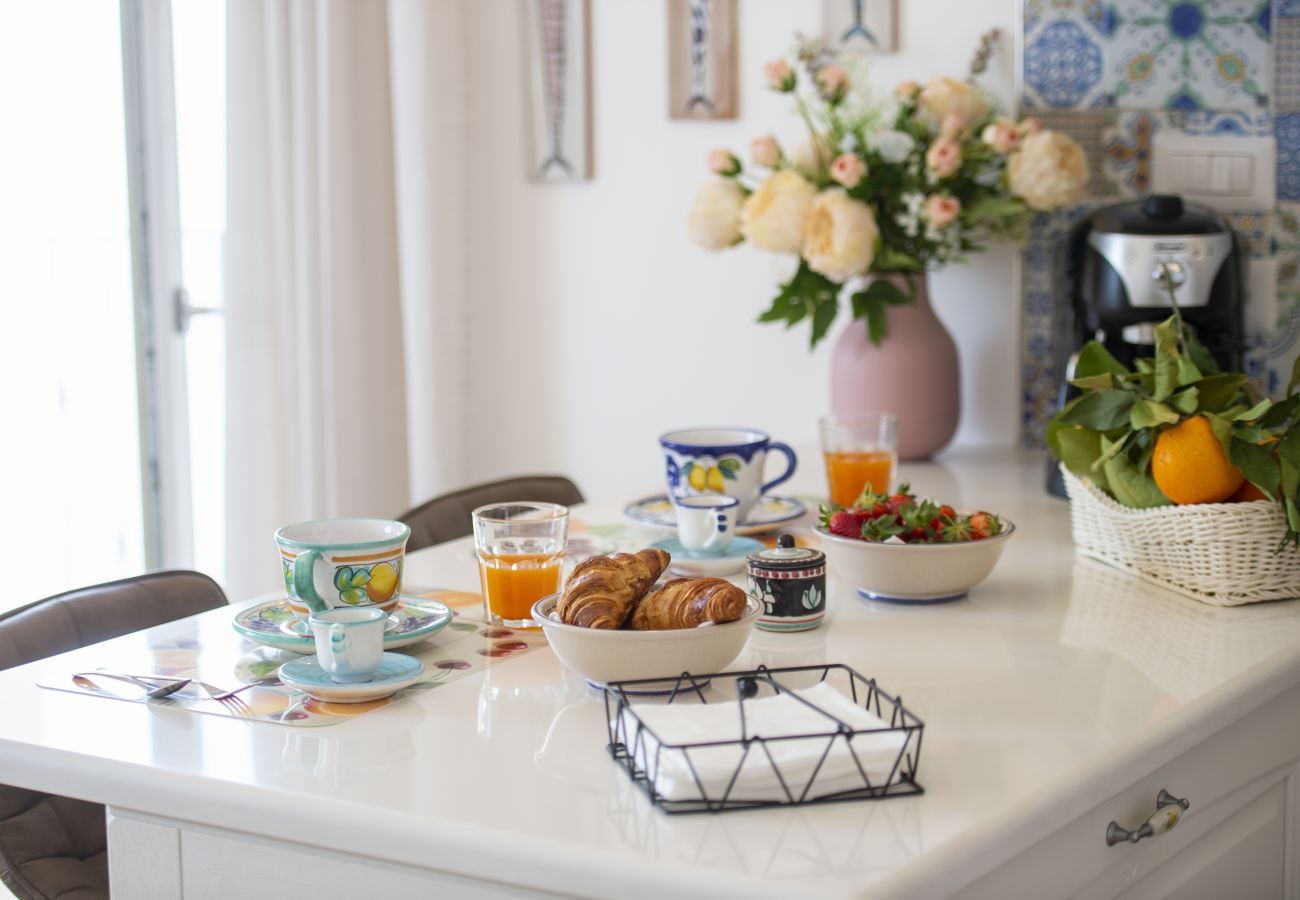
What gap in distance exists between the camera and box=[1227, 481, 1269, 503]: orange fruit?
1.31 meters

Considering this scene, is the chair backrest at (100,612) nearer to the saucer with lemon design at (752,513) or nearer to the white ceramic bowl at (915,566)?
the saucer with lemon design at (752,513)

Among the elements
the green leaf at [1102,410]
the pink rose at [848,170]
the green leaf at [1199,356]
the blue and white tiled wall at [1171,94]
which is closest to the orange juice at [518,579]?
the green leaf at [1102,410]

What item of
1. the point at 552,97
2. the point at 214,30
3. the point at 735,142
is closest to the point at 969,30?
the point at 735,142

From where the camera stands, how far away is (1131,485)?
1.38 metres

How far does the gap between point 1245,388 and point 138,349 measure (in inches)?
73.7

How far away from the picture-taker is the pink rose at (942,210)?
1.88 metres

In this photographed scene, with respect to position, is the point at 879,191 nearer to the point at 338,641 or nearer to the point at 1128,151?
the point at 1128,151

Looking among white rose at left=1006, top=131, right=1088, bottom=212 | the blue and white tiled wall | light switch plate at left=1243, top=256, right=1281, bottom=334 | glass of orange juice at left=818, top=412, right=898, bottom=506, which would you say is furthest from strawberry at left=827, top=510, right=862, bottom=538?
light switch plate at left=1243, top=256, right=1281, bottom=334

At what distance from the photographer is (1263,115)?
2.03 metres

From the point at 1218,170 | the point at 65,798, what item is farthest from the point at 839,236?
the point at 65,798

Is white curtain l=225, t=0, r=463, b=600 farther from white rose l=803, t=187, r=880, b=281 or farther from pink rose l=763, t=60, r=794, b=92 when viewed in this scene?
white rose l=803, t=187, r=880, b=281

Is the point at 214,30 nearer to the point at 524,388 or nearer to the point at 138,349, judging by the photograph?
the point at 138,349

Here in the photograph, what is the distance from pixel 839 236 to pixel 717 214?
0.23 metres

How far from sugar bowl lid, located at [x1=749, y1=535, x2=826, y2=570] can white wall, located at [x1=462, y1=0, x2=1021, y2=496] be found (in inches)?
43.8
